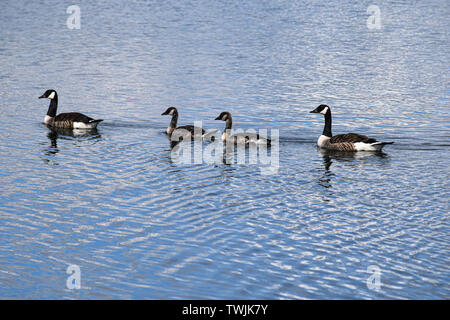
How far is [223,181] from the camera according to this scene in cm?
2094

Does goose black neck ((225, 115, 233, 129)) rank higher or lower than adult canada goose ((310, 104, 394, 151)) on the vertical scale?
higher

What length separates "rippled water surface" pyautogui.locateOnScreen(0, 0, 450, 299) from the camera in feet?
44.9

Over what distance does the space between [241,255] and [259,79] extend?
27.3m

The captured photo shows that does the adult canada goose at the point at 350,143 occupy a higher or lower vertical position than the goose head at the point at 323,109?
lower

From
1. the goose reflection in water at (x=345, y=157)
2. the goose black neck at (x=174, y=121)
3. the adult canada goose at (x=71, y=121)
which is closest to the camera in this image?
the goose reflection in water at (x=345, y=157)

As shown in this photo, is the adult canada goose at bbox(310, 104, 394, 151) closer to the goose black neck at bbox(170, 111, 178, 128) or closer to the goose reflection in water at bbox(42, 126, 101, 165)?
the goose black neck at bbox(170, 111, 178, 128)

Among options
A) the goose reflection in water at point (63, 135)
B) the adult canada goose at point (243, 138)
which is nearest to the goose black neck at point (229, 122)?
the adult canada goose at point (243, 138)

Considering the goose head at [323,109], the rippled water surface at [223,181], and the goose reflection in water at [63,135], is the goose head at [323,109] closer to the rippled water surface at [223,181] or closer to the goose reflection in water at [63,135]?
the rippled water surface at [223,181]

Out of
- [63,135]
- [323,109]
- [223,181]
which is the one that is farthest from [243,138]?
[63,135]

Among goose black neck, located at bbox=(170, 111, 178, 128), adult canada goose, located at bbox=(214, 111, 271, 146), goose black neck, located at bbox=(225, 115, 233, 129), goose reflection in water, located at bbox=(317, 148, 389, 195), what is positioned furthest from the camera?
goose black neck, located at bbox=(170, 111, 178, 128)

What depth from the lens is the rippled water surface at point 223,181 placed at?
44.9ft

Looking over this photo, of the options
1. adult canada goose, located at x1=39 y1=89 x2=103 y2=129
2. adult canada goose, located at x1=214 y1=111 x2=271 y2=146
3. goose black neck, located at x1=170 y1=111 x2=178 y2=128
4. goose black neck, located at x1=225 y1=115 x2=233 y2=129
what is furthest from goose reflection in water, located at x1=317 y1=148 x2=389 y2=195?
adult canada goose, located at x1=39 y1=89 x2=103 y2=129

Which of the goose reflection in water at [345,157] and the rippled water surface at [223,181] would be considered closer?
the rippled water surface at [223,181]

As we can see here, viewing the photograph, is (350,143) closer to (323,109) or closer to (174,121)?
(323,109)
